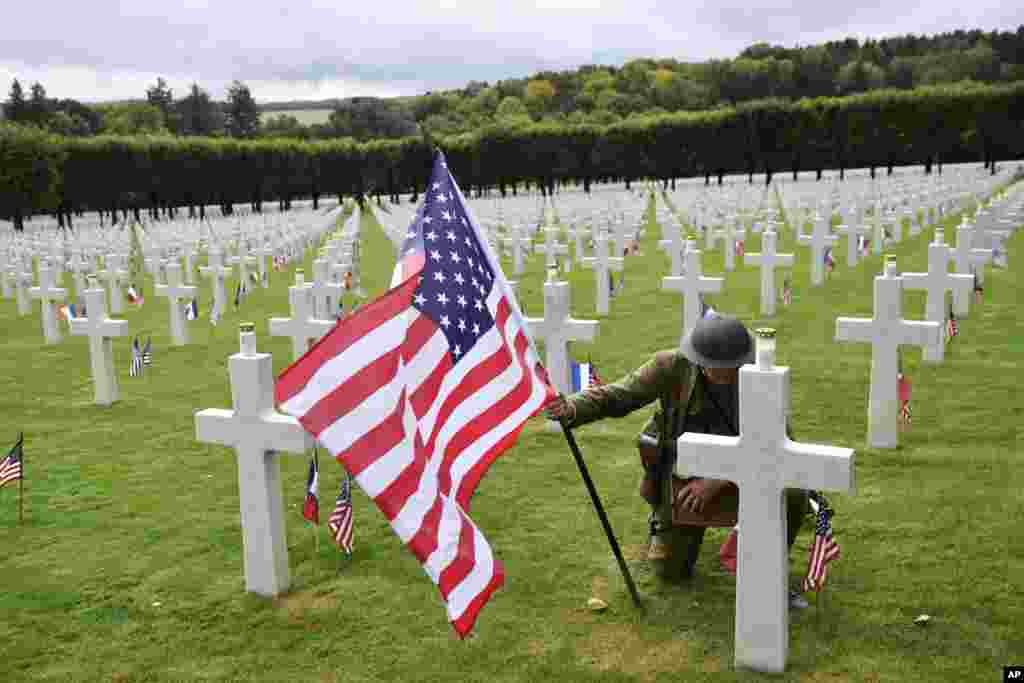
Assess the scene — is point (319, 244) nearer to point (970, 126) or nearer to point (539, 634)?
point (539, 634)

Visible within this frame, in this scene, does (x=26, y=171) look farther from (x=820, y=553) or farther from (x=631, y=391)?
(x=820, y=553)

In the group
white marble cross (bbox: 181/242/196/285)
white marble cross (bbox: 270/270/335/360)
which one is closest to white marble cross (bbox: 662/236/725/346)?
white marble cross (bbox: 270/270/335/360)

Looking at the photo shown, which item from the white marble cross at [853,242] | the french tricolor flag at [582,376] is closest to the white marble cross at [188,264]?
the white marble cross at [853,242]

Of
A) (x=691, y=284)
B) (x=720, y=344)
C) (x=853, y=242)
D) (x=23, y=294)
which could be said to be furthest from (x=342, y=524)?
(x=23, y=294)

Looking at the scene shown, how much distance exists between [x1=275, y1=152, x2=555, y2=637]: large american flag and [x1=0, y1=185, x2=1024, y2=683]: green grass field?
104 cm

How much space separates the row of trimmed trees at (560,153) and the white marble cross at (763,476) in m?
55.6

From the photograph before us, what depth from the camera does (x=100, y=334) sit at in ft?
29.8

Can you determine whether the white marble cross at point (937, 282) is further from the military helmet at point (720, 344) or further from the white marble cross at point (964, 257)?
the military helmet at point (720, 344)

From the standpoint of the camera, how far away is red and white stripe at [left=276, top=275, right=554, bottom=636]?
3.06 metres

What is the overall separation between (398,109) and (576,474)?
122211 millimetres

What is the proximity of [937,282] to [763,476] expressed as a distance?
6283mm

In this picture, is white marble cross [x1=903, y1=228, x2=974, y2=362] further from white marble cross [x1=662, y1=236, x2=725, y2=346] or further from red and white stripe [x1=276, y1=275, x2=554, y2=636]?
red and white stripe [x1=276, y1=275, x2=554, y2=636]

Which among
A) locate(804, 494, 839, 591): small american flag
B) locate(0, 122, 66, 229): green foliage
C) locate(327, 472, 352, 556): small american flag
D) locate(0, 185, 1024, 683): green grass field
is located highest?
locate(0, 122, 66, 229): green foliage

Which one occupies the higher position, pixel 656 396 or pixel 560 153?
pixel 560 153
